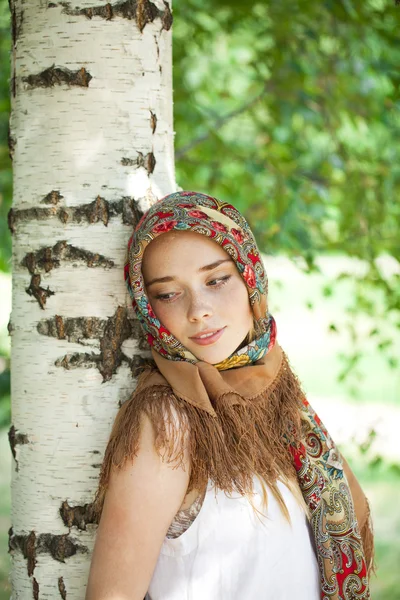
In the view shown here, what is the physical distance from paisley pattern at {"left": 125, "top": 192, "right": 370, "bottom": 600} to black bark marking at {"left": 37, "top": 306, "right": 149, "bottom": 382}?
71 mm

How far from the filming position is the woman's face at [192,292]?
188 centimetres

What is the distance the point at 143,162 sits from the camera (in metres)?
1.93

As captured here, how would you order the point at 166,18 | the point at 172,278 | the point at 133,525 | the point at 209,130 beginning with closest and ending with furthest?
the point at 133,525
the point at 172,278
the point at 166,18
the point at 209,130

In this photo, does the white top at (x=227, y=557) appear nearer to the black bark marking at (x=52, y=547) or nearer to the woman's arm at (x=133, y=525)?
the woman's arm at (x=133, y=525)

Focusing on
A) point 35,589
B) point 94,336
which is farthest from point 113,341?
point 35,589

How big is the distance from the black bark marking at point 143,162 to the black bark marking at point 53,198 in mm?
190

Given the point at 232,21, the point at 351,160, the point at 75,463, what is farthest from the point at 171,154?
the point at 351,160

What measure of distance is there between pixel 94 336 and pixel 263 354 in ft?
1.61

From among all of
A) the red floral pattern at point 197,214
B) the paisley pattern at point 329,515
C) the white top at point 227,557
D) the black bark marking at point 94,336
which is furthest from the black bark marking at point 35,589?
the red floral pattern at point 197,214

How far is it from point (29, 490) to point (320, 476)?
825mm

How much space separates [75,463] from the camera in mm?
1807

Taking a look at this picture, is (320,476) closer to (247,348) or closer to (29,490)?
(247,348)

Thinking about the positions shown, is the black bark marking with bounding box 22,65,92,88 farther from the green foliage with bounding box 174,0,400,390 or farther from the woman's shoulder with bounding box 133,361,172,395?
the green foliage with bounding box 174,0,400,390

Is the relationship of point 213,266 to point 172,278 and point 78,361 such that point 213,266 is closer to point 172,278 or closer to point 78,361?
point 172,278
